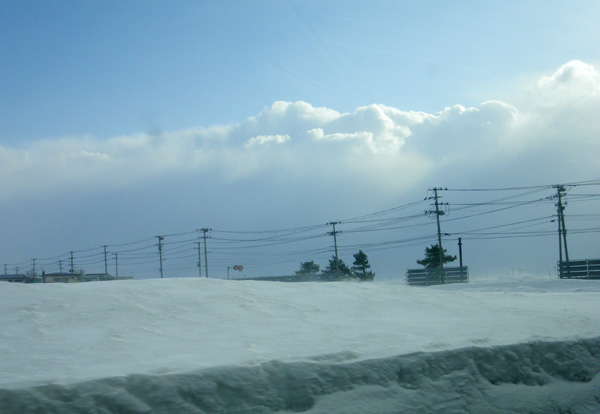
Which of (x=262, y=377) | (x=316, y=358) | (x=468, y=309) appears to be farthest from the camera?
(x=468, y=309)

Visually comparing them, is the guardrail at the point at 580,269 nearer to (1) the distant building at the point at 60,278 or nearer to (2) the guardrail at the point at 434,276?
(2) the guardrail at the point at 434,276

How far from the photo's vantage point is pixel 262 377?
421 cm

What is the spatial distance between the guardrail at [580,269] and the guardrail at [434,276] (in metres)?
7.60

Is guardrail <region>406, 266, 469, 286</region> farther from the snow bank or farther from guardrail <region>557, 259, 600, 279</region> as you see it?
the snow bank

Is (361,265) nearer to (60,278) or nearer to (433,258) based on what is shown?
(433,258)

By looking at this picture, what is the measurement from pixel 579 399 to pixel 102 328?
4254mm

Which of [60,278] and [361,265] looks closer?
[60,278]

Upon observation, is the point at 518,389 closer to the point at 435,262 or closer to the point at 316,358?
the point at 316,358

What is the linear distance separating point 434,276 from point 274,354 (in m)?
45.7

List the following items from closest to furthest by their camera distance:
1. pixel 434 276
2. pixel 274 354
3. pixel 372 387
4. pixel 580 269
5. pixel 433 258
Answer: pixel 372 387 → pixel 274 354 → pixel 580 269 → pixel 434 276 → pixel 433 258

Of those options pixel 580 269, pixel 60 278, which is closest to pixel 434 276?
pixel 580 269

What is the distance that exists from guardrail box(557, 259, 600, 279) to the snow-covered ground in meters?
35.4

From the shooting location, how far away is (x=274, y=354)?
15.3ft

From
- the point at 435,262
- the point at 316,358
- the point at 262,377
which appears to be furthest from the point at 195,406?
the point at 435,262
